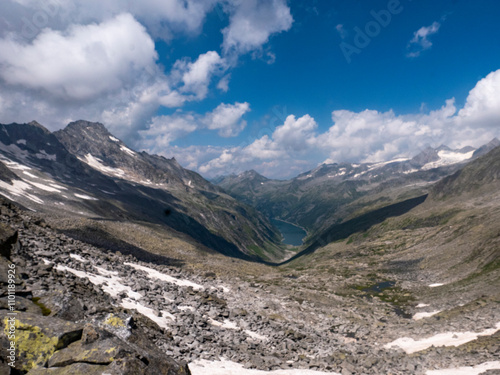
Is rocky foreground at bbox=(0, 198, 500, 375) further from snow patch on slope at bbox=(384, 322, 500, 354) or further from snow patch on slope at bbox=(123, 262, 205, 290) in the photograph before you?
snow patch on slope at bbox=(123, 262, 205, 290)

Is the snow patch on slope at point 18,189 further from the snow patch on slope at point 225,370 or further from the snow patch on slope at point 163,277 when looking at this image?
the snow patch on slope at point 225,370

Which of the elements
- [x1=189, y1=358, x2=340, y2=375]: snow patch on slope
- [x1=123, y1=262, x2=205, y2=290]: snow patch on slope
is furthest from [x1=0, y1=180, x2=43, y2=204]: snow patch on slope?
[x1=189, y1=358, x2=340, y2=375]: snow patch on slope

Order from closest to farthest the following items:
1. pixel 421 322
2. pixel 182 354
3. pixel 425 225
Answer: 1. pixel 182 354
2. pixel 421 322
3. pixel 425 225

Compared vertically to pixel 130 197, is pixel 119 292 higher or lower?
lower

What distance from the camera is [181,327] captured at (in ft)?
86.3

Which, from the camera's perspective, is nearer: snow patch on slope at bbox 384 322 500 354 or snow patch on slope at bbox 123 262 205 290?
snow patch on slope at bbox 384 322 500 354

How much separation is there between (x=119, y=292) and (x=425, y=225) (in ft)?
630

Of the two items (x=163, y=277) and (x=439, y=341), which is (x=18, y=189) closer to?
(x=163, y=277)

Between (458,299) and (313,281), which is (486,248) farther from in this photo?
(313,281)

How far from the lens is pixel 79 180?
185500 millimetres

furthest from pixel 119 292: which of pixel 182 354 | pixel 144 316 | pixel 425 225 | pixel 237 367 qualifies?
pixel 425 225

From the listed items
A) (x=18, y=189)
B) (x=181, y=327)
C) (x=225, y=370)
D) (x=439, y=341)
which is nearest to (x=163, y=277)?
(x=181, y=327)

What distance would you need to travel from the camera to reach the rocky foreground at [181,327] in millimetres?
12269

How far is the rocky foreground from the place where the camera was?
1227cm
